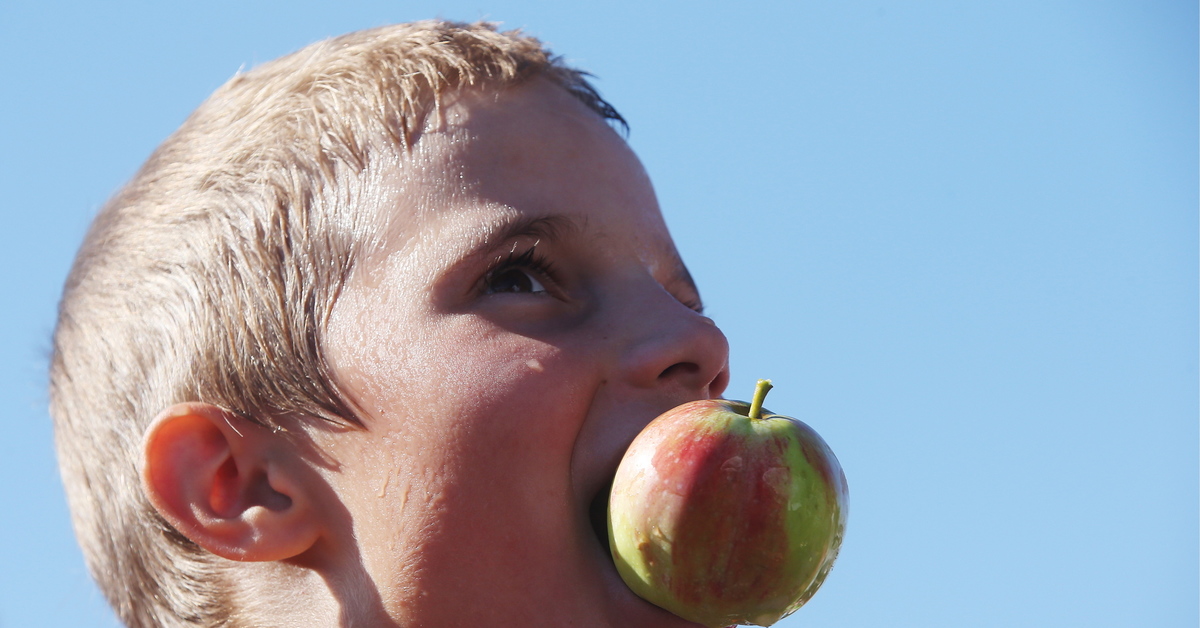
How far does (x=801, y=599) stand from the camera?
7.95ft

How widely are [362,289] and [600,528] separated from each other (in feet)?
2.91

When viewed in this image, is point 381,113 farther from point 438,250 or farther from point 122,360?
point 122,360

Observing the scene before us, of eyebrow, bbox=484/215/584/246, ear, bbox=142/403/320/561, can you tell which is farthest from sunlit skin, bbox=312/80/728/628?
ear, bbox=142/403/320/561

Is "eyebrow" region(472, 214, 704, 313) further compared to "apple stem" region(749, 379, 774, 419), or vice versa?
"eyebrow" region(472, 214, 704, 313)

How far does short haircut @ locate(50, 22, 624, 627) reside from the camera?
287 cm

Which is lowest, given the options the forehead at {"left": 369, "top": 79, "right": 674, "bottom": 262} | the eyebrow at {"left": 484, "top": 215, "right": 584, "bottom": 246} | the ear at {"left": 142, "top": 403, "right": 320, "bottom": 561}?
the ear at {"left": 142, "top": 403, "right": 320, "bottom": 561}

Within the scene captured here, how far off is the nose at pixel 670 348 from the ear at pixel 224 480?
3.05ft

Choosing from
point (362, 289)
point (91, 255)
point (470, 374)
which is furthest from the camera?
point (91, 255)

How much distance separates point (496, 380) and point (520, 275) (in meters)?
0.38

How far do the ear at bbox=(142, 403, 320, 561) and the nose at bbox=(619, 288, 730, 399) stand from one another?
930 millimetres

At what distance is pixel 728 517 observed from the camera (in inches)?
91.7

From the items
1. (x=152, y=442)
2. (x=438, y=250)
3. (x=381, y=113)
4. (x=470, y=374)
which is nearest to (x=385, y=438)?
(x=470, y=374)

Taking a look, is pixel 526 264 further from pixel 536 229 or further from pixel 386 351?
pixel 386 351

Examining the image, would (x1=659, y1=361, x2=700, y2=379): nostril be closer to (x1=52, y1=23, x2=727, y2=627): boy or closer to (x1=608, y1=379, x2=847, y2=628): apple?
(x1=52, y1=23, x2=727, y2=627): boy
